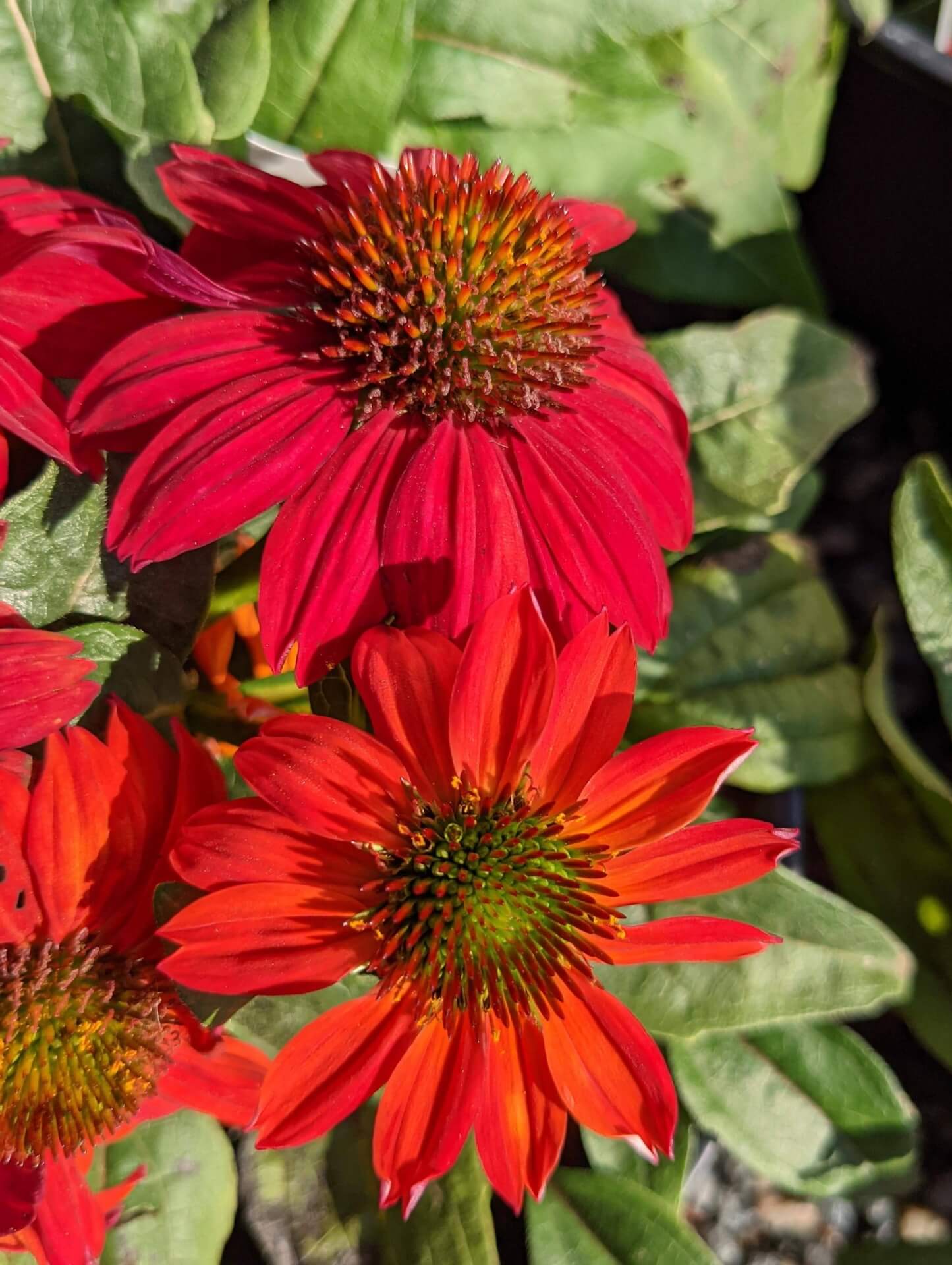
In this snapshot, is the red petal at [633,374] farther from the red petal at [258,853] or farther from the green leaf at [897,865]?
the green leaf at [897,865]

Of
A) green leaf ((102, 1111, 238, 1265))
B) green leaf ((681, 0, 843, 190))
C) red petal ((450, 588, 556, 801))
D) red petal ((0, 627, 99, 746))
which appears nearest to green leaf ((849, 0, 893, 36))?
green leaf ((681, 0, 843, 190))

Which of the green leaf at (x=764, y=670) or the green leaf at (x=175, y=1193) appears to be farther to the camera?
the green leaf at (x=764, y=670)

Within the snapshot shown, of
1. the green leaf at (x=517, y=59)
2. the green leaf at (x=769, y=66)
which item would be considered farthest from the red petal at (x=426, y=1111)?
the green leaf at (x=769, y=66)

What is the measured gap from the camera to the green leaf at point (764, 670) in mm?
792

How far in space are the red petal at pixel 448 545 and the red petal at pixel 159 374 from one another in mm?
97

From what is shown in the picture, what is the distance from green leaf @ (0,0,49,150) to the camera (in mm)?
583

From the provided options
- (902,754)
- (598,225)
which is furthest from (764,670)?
(598,225)

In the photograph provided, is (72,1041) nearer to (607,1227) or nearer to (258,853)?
(258,853)

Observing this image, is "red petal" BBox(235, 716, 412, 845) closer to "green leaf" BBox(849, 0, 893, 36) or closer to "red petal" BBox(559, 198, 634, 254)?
"red petal" BBox(559, 198, 634, 254)

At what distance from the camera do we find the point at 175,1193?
604 millimetres

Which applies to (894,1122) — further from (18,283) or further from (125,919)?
(18,283)

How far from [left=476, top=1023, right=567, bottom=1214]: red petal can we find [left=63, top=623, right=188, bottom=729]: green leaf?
0.24 meters

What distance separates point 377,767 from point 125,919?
0.50ft

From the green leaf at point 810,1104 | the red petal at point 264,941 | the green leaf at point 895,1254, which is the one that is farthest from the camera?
the green leaf at point 895,1254
